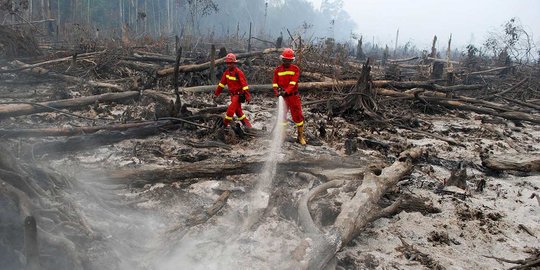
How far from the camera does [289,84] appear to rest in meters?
6.51

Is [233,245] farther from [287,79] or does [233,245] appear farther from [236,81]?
[236,81]

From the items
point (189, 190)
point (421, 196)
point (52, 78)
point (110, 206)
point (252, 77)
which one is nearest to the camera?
point (110, 206)

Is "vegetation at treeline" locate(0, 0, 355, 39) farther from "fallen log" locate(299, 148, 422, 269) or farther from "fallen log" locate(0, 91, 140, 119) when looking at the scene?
"fallen log" locate(299, 148, 422, 269)

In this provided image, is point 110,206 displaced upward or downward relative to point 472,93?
downward

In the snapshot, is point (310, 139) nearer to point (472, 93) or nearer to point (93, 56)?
point (93, 56)

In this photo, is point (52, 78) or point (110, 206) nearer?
point (110, 206)

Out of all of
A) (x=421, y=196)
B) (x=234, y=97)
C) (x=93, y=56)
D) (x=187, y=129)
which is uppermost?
(x=93, y=56)

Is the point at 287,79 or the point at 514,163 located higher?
the point at 287,79

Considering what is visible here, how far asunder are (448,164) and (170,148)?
4544mm

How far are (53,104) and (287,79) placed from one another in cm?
425

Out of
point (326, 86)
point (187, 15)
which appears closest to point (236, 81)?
point (326, 86)

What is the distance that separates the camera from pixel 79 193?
367 centimetres

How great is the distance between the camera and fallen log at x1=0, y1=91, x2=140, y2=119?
5562mm

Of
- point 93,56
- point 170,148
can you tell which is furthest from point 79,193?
point 93,56
